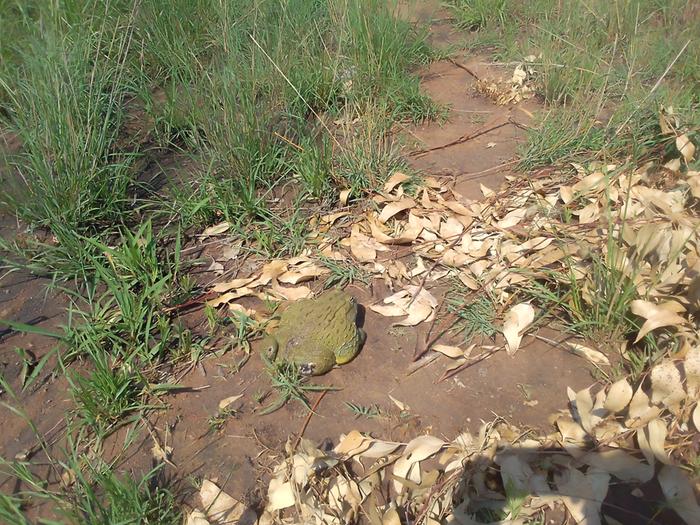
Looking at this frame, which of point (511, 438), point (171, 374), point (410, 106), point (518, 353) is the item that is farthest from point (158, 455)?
point (410, 106)

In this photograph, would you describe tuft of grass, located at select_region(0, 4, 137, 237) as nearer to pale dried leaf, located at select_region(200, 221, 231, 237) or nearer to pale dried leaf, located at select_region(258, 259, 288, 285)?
pale dried leaf, located at select_region(200, 221, 231, 237)

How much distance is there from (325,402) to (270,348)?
0.35 meters

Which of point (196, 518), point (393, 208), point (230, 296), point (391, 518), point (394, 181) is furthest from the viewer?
point (394, 181)

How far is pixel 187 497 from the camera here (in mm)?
2037

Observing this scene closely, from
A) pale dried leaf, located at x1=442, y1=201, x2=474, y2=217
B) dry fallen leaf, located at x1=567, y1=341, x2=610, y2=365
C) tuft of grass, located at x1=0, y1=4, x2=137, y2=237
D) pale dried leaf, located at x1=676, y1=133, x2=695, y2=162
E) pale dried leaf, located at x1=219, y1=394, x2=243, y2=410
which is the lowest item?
dry fallen leaf, located at x1=567, y1=341, x2=610, y2=365

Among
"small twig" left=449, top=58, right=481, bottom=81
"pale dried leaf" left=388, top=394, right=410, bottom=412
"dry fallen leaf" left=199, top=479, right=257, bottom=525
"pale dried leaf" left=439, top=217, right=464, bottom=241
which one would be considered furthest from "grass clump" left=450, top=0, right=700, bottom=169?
"dry fallen leaf" left=199, top=479, right=257, bottom=525

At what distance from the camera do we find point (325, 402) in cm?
234

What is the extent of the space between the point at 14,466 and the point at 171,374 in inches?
27.2

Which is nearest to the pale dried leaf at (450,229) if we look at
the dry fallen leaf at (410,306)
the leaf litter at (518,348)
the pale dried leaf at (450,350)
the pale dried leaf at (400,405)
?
the leaf litter at (518,348)

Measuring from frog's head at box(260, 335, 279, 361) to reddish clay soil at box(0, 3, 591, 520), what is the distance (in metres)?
0.10

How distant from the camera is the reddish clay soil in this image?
85.5 inches

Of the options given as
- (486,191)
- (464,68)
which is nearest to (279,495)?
(486,191)

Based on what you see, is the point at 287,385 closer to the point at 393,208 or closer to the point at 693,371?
the point at 393,208

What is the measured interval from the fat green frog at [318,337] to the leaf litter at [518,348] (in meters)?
0.31
